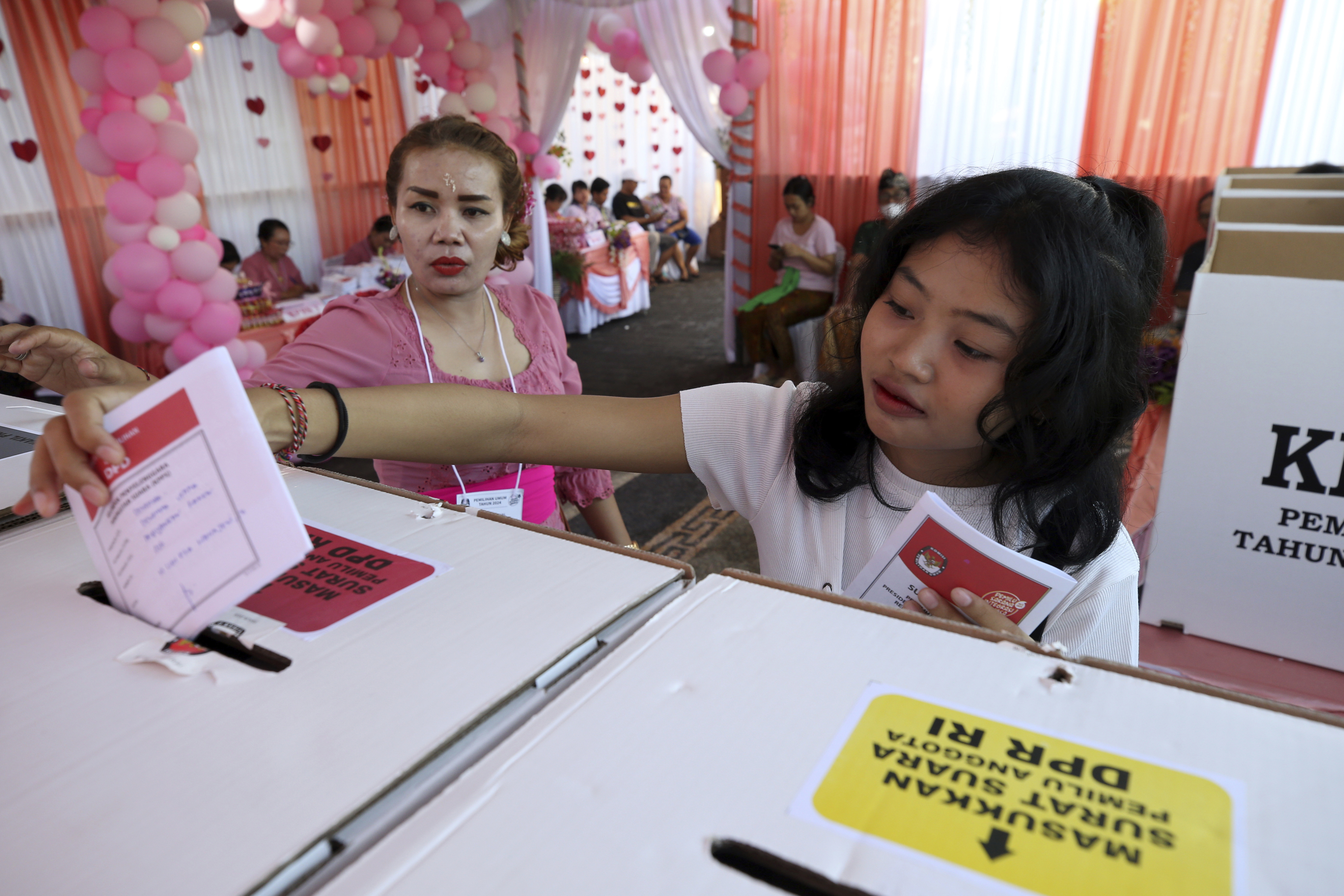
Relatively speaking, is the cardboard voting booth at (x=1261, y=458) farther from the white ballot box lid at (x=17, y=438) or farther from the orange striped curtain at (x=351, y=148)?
the orange striped curtain at (x=351, y=148)

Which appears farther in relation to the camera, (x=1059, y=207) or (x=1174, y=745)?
(x=1059, y=207)

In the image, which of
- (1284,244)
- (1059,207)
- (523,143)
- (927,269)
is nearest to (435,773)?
(927,269)

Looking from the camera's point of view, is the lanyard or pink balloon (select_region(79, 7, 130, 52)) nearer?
the lanyard

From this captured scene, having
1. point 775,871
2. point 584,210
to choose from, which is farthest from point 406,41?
point 775,871

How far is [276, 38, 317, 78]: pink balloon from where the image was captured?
5461 mm

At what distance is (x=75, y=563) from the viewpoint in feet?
2.14

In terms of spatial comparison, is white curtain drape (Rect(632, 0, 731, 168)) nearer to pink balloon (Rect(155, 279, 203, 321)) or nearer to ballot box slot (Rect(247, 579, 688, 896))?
pink balloon (Rect(155, 279, 203, 321))

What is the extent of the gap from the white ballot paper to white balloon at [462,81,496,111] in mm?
6226

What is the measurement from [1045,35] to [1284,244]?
407 centimetres

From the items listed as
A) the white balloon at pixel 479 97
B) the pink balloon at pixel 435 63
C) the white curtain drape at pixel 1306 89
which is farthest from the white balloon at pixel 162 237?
the white curtain drape at pixel 1306 89

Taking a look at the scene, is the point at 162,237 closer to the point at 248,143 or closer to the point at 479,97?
the point at 479,97

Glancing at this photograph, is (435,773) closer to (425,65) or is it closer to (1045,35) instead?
(1045,35)

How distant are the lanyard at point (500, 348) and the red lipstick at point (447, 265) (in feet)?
0.25

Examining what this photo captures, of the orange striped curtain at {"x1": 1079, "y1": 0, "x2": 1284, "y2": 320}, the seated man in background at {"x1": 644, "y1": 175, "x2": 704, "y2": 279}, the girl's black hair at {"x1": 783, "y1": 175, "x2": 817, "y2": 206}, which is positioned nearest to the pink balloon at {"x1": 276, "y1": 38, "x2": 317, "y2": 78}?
the girl's black hair at {"x1": 783, "y1": 175, "x2": 817, "y2": 206}
